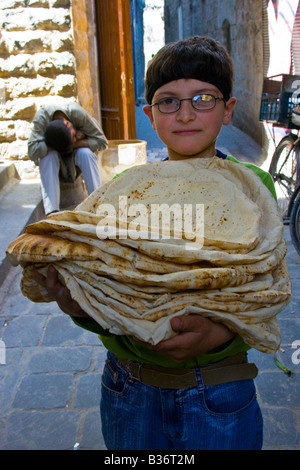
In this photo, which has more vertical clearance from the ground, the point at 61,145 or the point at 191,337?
the point at 191,337

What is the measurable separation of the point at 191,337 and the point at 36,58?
18.2 feet

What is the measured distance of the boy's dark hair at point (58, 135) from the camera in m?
5.15

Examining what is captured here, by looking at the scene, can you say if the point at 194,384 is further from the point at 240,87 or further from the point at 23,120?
the point at 240,87

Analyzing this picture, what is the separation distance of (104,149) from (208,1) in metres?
12.9

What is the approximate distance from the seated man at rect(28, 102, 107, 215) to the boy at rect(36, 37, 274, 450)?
4.07 m

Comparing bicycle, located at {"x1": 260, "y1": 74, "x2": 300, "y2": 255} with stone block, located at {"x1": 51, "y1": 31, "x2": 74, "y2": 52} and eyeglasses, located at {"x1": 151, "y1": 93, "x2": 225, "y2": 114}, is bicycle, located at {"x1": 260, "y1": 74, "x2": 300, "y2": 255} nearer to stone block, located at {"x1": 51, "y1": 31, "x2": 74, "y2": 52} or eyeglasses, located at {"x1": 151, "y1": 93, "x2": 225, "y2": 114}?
stone block, located at {"x1": 51, "y1": 31, "x2": 74, "y2": 52}

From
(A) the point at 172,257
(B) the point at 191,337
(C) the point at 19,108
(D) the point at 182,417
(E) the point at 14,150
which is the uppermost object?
(A) the point at 172,257

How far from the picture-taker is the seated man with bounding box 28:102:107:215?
206 inches

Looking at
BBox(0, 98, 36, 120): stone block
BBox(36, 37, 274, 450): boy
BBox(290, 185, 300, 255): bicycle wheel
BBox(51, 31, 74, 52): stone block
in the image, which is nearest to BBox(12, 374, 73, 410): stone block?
BBox(36, 37, 274, 450): boy

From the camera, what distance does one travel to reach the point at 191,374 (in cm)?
120

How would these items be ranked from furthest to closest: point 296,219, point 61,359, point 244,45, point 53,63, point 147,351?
point 244,45 → point 53,63 → point 296,219 → point 61,359 → point 147,351

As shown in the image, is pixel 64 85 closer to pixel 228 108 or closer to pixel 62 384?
pixel 62 384

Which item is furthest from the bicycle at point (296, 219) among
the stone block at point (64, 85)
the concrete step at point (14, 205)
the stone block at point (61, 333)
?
the stone block at point (64, 85)

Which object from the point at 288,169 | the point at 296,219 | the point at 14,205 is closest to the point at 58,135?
the point at 14,205
